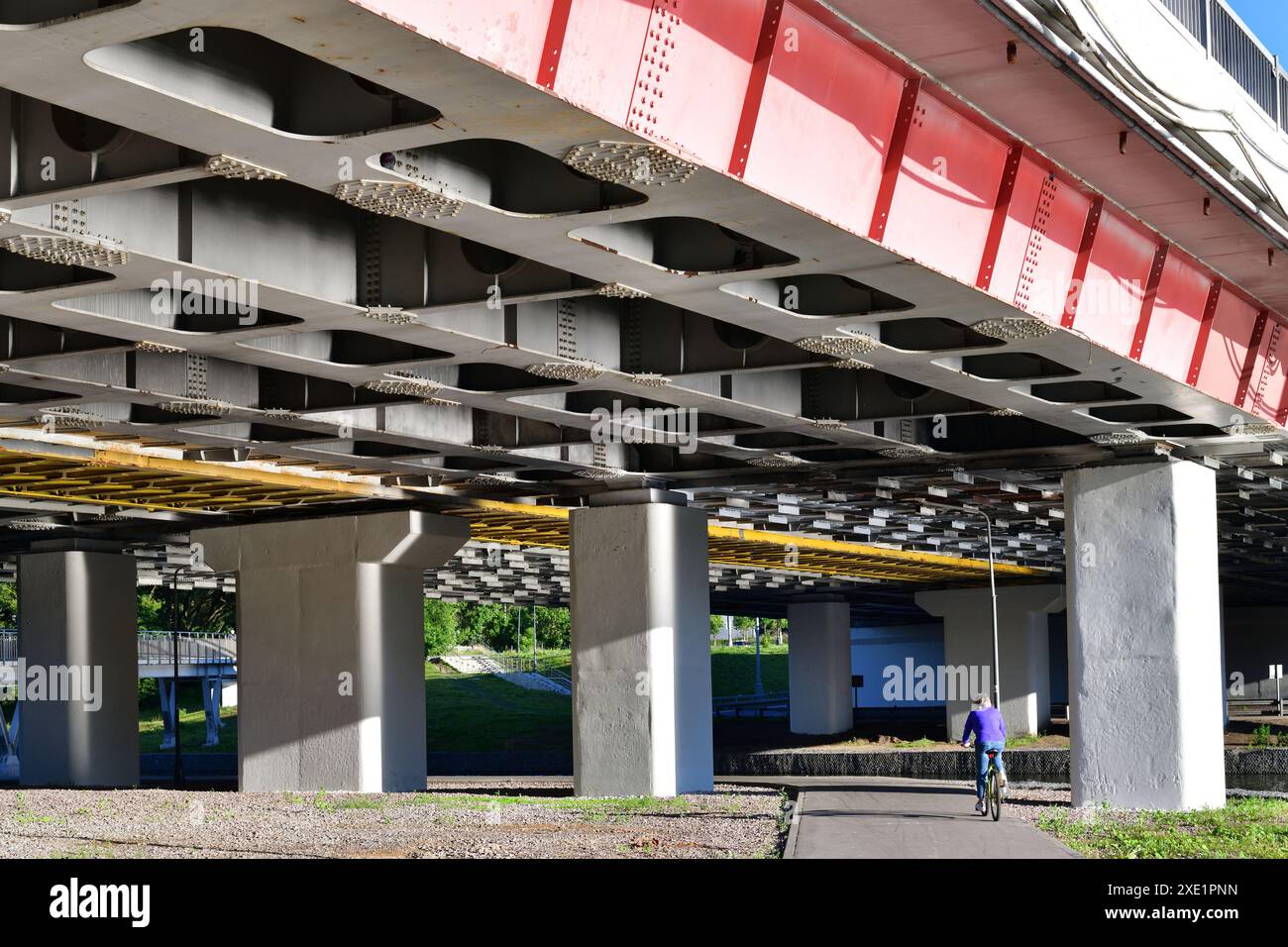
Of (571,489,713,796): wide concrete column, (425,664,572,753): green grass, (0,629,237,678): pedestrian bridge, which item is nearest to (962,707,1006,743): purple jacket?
(571,489,713,796): wide concrete column

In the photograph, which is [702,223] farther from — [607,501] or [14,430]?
[607,501]

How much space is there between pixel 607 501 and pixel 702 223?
14851 millimetres

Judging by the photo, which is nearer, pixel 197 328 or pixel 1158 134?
pixel 1158 134

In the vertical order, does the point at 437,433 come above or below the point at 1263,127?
below

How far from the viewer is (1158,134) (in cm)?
1423

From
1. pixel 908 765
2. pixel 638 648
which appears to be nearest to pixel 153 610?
pixel 908 765

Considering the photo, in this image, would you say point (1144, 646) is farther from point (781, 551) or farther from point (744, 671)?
point (744, 671)

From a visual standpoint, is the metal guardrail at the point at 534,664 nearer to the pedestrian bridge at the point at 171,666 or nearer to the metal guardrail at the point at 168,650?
the metal guardrail at the point at 168,650

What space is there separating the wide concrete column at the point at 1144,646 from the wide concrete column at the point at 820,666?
54.4 m

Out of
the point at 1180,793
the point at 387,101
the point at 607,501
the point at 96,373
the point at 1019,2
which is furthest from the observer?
the point at 607,501

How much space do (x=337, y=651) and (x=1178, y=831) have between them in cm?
1676

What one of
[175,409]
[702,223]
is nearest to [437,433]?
[175,409]

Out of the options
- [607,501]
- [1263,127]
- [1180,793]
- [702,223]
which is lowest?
[1180,793]

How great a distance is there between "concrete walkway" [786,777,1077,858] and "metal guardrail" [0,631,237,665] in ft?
176
